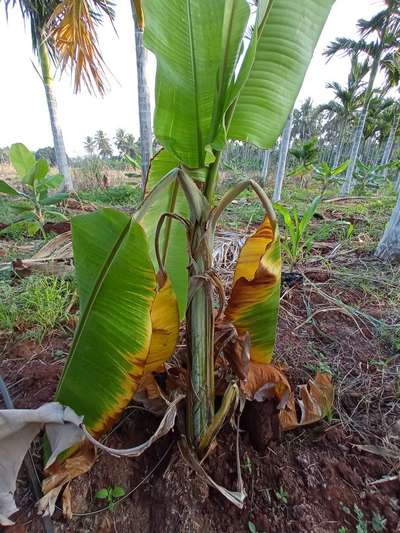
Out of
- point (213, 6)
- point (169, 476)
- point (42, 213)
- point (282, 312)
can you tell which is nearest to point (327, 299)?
point (282, 312)

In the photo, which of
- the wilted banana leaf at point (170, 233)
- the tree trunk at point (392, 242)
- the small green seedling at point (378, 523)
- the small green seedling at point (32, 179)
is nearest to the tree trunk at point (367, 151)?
the tree trunk at point (392, 242)

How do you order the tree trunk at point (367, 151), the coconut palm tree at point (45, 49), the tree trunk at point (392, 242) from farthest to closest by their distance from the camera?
the tree trunk at point (367, 151), the coconut palm tree at point (45, 49), the tree trunk at point (392, 242)

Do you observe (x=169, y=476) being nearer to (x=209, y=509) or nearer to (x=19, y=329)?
(x=209, y=509)

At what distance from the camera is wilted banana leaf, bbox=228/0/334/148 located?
0.51 m

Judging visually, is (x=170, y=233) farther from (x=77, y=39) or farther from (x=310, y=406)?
(x=77, y=39)

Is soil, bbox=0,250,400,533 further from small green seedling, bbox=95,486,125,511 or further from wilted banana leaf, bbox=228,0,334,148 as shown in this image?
wilted banana leaf, bbox=228,0,334,148

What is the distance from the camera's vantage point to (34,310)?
42.3 inches

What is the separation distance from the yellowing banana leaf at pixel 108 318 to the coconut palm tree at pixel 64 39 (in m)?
3.88

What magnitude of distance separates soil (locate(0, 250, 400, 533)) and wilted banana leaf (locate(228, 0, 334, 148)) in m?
0.66

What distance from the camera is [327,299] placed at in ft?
4.33

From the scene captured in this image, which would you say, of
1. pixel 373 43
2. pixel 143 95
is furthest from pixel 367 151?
pixel 143 95

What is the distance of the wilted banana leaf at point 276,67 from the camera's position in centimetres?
51

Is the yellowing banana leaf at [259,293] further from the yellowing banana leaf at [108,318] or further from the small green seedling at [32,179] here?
the small green seedling at [32,179]

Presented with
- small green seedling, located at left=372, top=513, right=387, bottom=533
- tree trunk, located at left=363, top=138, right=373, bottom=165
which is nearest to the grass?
small green seedling, located at left=372, top=513, right=387, bottom=533
